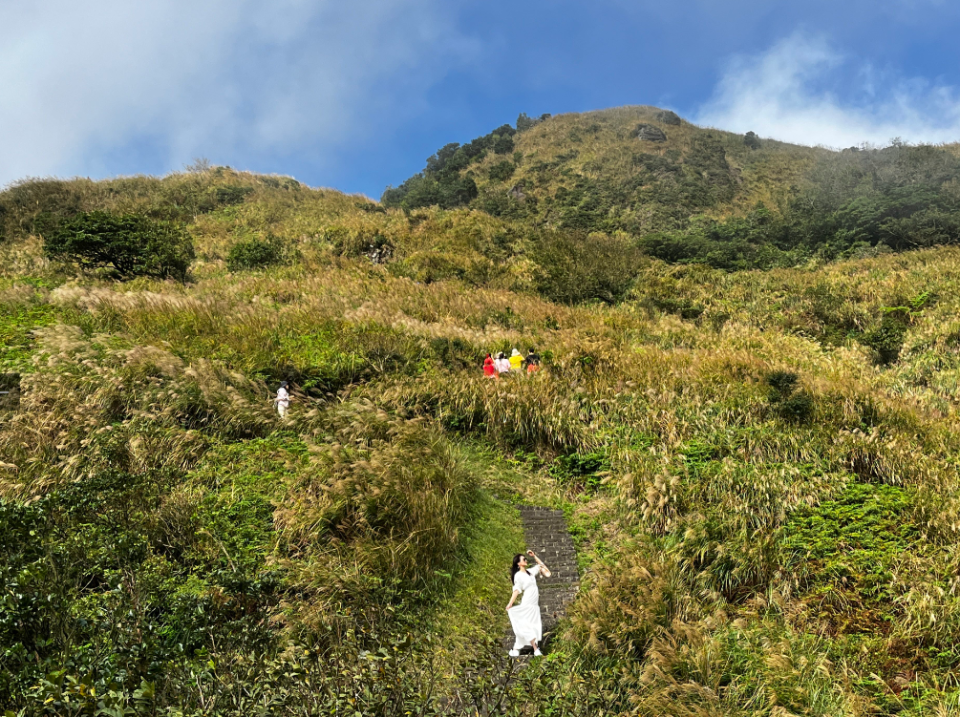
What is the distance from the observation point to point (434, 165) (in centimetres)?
7200

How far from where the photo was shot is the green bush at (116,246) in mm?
16234

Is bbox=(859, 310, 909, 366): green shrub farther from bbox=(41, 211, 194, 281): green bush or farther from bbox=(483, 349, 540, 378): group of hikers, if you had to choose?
bbox=(41, 211, 194, 281): green bush

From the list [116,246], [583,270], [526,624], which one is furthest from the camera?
[583,270]

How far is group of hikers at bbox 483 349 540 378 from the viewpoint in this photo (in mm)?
11380

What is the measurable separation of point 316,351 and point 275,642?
6912 millimetres

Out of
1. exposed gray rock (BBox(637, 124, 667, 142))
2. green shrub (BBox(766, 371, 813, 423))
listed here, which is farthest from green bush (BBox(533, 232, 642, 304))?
exposed gray rock (BBox(637, 124, 667, 142))

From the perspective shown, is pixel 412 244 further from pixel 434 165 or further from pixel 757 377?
pixel 434 165

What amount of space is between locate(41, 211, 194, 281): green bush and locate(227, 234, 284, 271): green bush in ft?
11.8

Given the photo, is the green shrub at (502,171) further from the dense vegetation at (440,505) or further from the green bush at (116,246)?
the green bush at (116,246)

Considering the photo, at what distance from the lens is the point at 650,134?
64312mm

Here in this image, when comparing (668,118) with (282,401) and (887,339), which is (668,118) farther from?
(282,401)

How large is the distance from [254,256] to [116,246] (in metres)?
5.46

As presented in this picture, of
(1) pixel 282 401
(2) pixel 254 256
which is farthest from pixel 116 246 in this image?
(1) pixel 282 401

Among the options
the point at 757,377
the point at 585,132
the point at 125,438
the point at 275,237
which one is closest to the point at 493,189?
the point at 585,132
